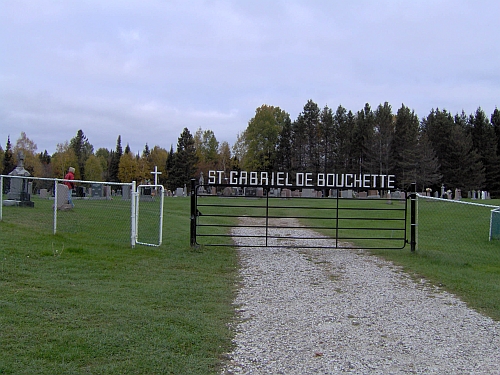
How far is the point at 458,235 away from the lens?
55.7 ft

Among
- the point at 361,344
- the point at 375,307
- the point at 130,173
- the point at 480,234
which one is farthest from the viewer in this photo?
the point at 130,173

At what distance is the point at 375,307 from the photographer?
7012mm

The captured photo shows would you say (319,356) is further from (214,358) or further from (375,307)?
(375,307)

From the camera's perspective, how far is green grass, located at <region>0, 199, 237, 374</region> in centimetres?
446

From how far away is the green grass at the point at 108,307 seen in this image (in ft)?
14.6

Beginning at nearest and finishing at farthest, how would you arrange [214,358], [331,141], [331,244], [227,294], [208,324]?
[214,358] → [208,324] → [227,294] → [331,244] → [331,141]

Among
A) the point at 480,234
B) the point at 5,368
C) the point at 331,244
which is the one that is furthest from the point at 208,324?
the point at 480,234

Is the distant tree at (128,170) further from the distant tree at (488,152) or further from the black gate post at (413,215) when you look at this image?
the black gate post at (413,215)

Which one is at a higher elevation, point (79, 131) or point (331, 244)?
point (79, 131)

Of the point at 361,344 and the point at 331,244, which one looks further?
the point at 331,244

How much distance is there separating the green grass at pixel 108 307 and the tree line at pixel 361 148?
5485 cm

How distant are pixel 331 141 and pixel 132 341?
228 ft

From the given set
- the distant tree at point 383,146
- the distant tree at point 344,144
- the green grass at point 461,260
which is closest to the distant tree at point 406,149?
the distant tree at point 383,146

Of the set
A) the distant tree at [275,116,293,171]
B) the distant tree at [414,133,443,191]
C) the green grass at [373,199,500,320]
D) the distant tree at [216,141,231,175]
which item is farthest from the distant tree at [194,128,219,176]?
the green grass at [373,199,500,320]
